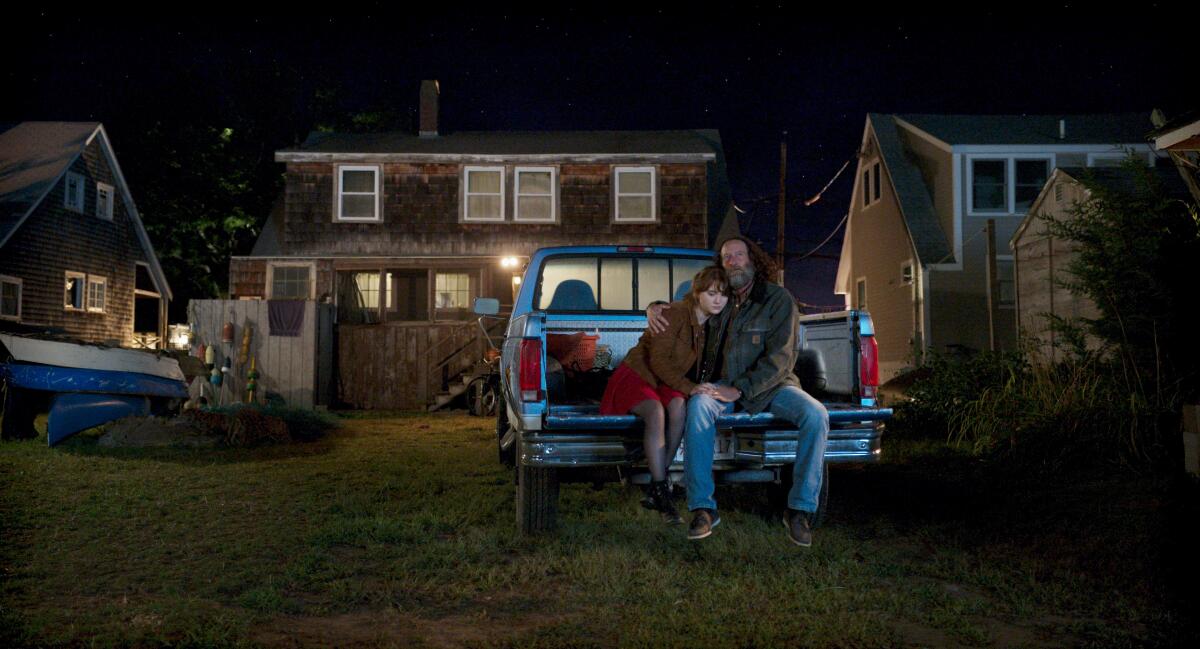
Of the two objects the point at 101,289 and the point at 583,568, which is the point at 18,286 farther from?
the point at 583,568

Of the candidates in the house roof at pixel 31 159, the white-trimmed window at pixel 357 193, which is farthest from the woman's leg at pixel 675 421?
the house roof at pixel 31 159

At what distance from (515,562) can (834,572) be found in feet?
5.87

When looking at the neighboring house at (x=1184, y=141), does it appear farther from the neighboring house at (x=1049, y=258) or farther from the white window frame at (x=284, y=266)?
the white window frame at (x=284, y=266)

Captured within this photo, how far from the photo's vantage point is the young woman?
500 centimetres

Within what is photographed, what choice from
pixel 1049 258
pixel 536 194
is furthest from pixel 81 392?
pixel 1049 258

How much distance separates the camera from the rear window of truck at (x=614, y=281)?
23.0ft

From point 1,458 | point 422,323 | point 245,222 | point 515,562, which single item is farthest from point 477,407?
point 245,222

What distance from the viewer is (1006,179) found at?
887 inches

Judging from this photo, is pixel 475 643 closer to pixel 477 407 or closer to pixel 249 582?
pixel 249 582

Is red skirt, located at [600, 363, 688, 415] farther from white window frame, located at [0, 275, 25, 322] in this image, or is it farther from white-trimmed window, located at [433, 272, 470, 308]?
white window frame, located at [0, 275, 25, 322]

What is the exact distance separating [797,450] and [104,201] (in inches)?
1078

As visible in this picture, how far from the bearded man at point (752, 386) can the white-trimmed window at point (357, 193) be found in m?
17.1

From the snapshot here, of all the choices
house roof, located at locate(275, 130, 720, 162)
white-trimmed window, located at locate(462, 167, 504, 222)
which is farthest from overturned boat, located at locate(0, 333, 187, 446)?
house roof, located at locate(275, 130, 720, 162)

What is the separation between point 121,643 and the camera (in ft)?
11.8
